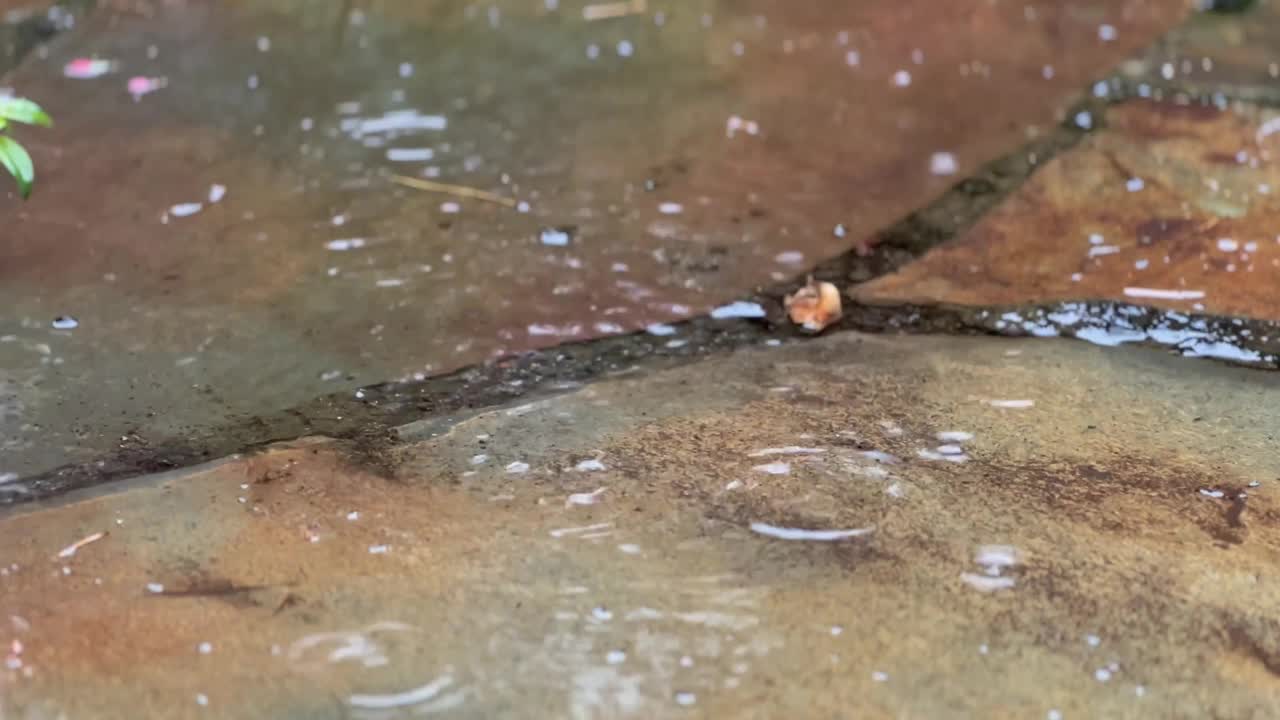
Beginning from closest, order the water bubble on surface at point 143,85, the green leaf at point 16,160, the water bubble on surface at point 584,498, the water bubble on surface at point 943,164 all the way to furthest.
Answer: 1. the water bubble on surface at point 584,498
2. the green leaf at point 16,160
3. the water bubble on surface at point 943,164
4. the water bubble on surface at point 143,85

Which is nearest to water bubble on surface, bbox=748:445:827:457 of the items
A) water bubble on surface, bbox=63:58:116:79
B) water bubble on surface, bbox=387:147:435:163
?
water bubble on surface, bbox=387:147:435:163

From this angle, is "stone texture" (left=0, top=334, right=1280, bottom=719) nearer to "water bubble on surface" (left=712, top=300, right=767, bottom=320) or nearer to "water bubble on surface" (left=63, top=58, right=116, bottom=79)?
"water bubble on surface" (left=712, top=300, right=767, bottom=320)

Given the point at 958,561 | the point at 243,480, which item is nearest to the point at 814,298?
the point at 958,561

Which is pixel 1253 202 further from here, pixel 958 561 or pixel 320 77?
pixel 320 77

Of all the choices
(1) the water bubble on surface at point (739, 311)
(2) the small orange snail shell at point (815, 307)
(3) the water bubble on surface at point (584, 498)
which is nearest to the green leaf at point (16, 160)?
(3) the water bubble on surface at point (584, 498)

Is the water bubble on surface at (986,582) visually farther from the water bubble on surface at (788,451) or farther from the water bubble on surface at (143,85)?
the water bubble on surface at (143,85)

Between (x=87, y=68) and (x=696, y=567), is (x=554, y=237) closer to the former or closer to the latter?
(x=696, y=567)

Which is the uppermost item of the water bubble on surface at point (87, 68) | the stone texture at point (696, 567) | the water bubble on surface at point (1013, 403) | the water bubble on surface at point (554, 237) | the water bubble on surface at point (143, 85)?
the water bubble on surface at point (87, 68)

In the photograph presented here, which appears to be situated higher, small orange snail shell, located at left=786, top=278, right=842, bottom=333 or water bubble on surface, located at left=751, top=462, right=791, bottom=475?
small orange snail shell, located at left=786, top=278, right=842, bottom=333
